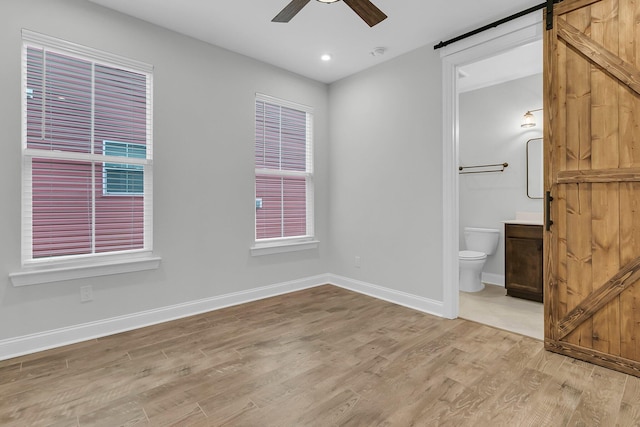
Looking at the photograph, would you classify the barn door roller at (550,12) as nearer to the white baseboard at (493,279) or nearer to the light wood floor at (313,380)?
the light wood floor at (313,380)

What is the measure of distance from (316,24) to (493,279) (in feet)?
12.7

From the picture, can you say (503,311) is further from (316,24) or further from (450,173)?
(316,24)

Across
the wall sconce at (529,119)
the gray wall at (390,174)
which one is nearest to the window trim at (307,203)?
the gray wall at (390,174)

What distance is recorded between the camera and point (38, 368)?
2.23 m

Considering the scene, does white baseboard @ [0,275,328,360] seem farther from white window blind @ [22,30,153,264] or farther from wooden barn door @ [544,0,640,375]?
wooden barn door @ [544,0,640,375]

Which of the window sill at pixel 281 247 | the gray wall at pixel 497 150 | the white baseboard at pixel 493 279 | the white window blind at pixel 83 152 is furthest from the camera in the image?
the white baseboard at pixel 493 279

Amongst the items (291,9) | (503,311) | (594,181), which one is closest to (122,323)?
(291,9)

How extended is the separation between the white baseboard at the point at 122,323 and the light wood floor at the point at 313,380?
9 centimetres

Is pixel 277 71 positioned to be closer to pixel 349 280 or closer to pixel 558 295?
Result: pixel 349 280

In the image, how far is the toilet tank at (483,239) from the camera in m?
4.41

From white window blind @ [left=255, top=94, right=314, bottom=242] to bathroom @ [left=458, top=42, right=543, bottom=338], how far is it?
219 centimetres

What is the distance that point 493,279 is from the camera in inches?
176

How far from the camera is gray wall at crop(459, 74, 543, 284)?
4.22 metres

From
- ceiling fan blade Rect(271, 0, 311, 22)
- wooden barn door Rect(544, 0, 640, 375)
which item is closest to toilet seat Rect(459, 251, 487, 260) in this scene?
wooden barn door Rect(544, 0, 640, 375)
